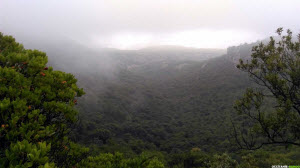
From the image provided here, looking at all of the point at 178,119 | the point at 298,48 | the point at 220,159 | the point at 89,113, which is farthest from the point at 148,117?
the point at 298,48

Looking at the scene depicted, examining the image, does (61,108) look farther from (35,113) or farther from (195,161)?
(195,161)

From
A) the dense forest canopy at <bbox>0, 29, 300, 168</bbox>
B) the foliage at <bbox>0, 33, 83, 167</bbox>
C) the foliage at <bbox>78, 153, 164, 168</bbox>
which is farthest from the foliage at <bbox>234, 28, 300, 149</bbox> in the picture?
the foliage at <bbox>0, 33, 83, 167</bbox>

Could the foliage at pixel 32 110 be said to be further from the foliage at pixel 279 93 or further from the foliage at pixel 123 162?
the foliage at pixel 279 93

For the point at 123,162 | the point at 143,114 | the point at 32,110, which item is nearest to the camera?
the point at 32,110

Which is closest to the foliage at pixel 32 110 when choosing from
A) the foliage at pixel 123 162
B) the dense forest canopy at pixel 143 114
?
the dense forest canopy at pixel 143 114

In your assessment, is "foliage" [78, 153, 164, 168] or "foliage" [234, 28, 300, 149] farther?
"foliage" [234, 28, 300, 149]

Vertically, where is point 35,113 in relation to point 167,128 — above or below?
above

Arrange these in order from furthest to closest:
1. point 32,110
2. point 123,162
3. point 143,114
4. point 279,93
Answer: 1. point 143,114
2. point 279,93
3. point 123,162
4. point 32,110

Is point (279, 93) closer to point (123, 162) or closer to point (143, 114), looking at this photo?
point (123, 162)

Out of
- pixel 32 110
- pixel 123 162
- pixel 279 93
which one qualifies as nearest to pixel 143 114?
pixel 279 93

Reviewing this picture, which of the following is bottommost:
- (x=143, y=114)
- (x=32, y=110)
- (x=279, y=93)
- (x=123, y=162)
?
(x=143, y=114)

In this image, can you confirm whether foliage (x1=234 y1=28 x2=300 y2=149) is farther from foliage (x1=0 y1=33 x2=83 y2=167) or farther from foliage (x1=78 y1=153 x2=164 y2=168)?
foliage (x1=0 y1=33 x2=83 y2=167)

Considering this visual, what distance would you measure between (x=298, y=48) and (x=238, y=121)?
84.0 meters

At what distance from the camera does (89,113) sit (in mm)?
104250
